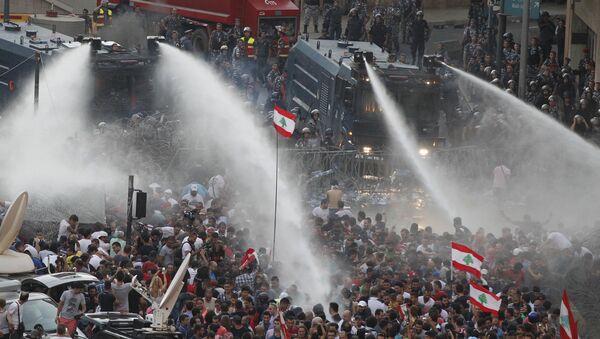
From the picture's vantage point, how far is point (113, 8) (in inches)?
1861

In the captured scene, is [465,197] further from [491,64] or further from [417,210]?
[491,64]

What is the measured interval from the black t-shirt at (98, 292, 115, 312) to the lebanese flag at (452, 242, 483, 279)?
4720 millimetres

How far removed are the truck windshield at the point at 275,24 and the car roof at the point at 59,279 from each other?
70.6 feet

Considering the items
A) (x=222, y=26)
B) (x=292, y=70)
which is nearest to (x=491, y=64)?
(x=292, y=70)

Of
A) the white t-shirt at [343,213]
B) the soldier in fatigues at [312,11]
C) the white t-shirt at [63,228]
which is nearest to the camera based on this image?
the white t-shirt at [63,228]

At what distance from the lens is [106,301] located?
23.5 m

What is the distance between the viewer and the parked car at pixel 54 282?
77.6ft

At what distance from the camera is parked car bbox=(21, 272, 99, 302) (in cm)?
2366

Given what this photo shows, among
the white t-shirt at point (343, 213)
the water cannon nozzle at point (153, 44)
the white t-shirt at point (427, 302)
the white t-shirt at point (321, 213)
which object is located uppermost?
the water cannon nozzle at point (153, 44)

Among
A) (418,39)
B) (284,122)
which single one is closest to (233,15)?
(418,39)

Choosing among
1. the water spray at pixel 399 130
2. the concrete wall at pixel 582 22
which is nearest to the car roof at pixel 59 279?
the water spray at pixel 399 130

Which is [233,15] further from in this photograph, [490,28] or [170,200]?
[170,200]

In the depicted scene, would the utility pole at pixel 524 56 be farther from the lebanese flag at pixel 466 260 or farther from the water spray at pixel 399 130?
the lebanese flag at pixel 466 260

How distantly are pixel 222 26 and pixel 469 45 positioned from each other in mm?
6331
